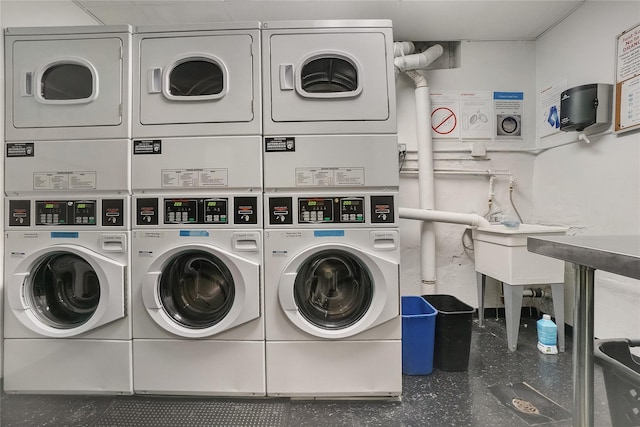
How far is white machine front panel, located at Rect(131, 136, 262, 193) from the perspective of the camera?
5.44 ft

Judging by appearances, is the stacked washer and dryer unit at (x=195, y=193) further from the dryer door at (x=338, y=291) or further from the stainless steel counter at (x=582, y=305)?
the stainless steel counter at (x=582, y=305)

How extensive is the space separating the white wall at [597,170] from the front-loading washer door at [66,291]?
10.1 ft

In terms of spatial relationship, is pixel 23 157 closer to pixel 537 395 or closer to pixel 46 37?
pixel 46 37

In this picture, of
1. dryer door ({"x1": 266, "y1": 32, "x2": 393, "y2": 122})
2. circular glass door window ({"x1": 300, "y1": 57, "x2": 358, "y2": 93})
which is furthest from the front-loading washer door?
circular glass door window ({"x1": 300, "y1": 57, "x2": 358, "y2": 93})

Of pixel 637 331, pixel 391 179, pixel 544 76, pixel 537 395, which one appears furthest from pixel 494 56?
pixel 537 395

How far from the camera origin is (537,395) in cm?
165

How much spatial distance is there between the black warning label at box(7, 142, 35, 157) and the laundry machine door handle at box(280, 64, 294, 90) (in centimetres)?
148

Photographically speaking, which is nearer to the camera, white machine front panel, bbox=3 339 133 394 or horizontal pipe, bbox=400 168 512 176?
white machine front panel, bbox=3 339 133 394

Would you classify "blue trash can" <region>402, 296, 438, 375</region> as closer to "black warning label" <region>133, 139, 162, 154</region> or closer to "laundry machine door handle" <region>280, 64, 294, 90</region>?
"laundry machine door handle" <region>280, 64, 294, 90</region>

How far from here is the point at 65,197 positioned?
5.57ft

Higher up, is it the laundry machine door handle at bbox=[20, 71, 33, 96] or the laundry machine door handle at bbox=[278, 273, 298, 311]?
the laundry machine door handle at bbox=[20, 71, 33, 96]

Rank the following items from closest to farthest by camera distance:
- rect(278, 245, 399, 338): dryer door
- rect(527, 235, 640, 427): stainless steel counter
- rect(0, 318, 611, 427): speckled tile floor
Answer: rect(527, 235, 640, 427): stainless steel counter → rect(0, 318, 611, 427): speckled tile floor → rect(278, 245, 399, 338): dryer door

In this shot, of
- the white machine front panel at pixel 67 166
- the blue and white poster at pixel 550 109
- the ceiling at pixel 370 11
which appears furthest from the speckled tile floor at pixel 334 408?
the ceiling at pixel 370 11

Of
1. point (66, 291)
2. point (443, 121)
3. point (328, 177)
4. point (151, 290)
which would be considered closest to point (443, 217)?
point (443, 121)
